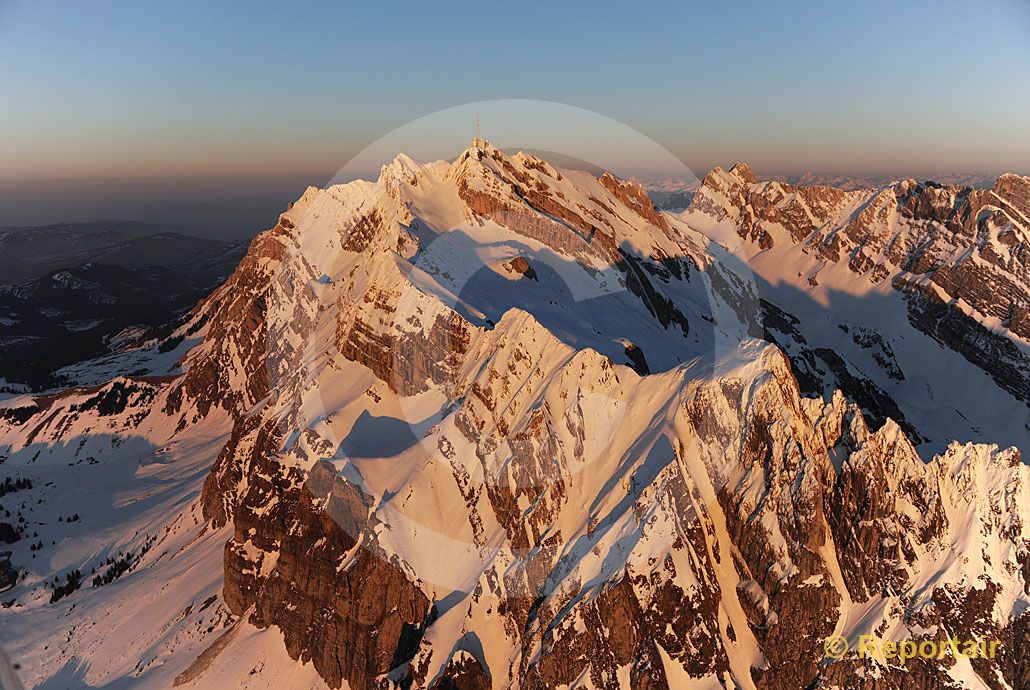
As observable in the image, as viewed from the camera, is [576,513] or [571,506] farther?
[571,506]

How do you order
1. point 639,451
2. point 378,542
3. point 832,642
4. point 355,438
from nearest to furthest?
point 832,642 → point 639,451 → point 378,542 → point 355,438

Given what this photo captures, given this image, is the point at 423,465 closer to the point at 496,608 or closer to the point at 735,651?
the point at 496,608

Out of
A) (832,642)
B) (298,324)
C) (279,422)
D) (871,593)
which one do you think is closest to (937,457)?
(871,593)

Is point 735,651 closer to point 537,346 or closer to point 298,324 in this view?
point 537,346

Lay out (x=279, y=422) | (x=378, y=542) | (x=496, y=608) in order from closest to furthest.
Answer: (x=496, y=608), (x=378, y=542), (x=279, y=422)

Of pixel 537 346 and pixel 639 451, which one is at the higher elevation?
pixel 537 346

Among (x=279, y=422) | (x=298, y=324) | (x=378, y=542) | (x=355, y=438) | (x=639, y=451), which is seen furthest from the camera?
(x=298, y=324)

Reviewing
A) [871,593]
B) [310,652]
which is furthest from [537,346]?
[310,652]

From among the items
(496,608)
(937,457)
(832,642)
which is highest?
(937,457)

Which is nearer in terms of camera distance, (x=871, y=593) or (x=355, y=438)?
(x=871, y=593)
